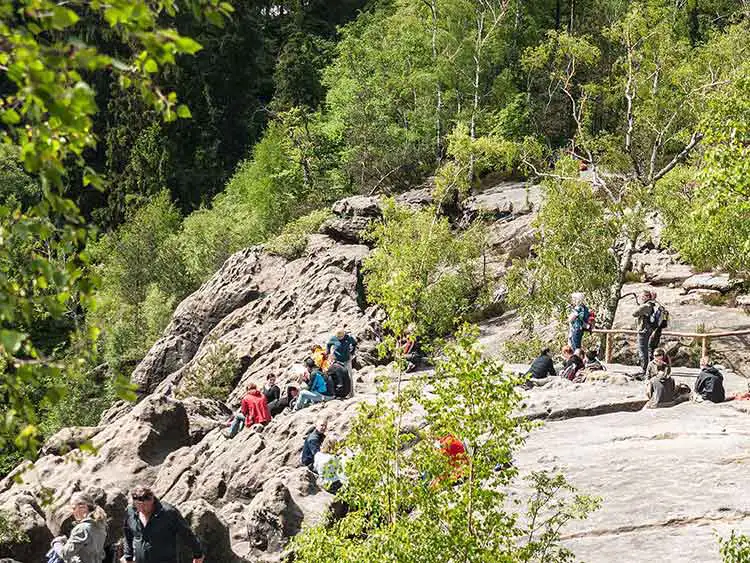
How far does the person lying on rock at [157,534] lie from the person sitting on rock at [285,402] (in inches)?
569

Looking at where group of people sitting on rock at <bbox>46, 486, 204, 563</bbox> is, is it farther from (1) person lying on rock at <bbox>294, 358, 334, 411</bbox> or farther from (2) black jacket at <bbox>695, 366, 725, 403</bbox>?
(2) black jacket at <bbox>695, 366, 725, 403</bbox>

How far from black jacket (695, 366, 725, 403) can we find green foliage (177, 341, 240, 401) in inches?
717

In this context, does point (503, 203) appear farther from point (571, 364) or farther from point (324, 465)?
point (324, 465)

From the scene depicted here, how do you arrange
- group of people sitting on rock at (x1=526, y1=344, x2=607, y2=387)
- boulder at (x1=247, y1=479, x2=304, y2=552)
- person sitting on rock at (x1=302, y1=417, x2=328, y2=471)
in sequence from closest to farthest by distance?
boulder at (x1=247, y1=479, x2=304, y2=552) < person sitting on rock at (x1=302, y1=417, x2=328, y2=471) < group of people sitting on rock at (x1=526, y1=344, x2=607, y2=387)

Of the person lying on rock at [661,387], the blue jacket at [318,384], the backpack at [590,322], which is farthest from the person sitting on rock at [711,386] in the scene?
the blue jacket at [318,384]

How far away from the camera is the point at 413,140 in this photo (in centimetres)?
5669

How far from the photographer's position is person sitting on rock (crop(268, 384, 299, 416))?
24.5 meters

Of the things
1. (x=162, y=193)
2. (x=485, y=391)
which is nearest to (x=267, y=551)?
(x=485, y=391)

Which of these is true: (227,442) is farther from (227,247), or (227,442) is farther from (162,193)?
(162,193)

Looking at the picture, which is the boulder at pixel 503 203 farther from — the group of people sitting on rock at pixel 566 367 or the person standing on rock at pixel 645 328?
the group of people sitting on rock at pixel 566 367

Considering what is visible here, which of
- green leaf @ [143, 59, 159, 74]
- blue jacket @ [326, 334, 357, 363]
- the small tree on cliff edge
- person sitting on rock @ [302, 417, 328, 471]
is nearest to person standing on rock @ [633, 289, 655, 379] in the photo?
the small tree on cliff edge

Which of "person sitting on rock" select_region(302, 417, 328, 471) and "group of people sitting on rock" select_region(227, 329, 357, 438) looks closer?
"person sitting on rock" select_region(302, 417, 328, 471)

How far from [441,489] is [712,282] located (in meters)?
26.6

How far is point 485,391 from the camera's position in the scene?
348 inches
